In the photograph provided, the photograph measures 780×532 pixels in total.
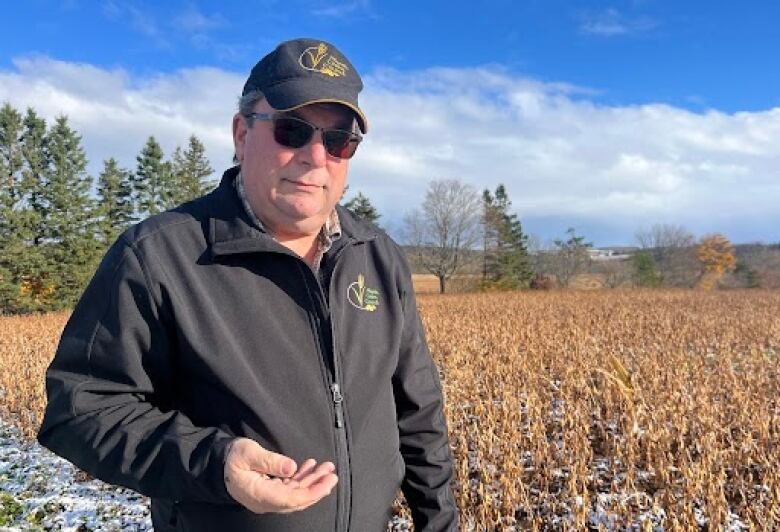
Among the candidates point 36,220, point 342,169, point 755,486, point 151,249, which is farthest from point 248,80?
point 36,220

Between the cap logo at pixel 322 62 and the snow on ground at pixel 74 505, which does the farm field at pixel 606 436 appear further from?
the cap logo at pixel 322 62

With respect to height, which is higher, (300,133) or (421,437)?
(300,133)

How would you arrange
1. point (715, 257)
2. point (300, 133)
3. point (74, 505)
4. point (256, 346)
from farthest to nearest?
point (715, 257), point (74, 505), point (300, 133), point (256, 346)

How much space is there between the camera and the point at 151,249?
4.18ft

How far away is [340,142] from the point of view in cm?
152

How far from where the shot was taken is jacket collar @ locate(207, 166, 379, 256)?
4.38 feet

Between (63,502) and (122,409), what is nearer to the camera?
(122,409)

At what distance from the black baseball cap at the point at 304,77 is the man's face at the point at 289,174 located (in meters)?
0.04

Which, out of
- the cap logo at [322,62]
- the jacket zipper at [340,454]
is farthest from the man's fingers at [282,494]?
the cap logo at [322,62]

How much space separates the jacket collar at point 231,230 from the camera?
1.34m

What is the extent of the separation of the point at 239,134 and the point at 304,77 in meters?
0.26

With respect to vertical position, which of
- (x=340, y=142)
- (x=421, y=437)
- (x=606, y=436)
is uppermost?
(x=340, y=142)

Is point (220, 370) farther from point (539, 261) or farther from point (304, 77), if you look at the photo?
point (539, 261)

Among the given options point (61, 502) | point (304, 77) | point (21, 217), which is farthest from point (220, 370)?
point (21, 217)
